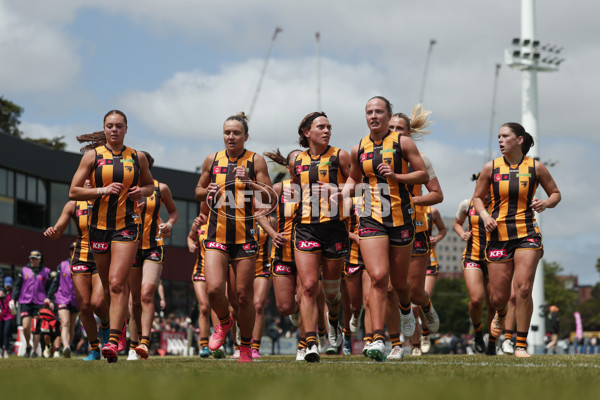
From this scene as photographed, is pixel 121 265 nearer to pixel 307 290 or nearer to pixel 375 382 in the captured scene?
pixel 307 290

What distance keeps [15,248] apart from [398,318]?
30.2 metres

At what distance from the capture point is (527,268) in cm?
1051

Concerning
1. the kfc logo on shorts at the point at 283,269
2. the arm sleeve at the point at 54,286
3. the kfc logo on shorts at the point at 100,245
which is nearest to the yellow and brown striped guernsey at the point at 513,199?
the kfc logo on shorts at the point at 283,269

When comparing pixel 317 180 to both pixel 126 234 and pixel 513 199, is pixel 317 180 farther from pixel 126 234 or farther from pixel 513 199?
pixel 513 199

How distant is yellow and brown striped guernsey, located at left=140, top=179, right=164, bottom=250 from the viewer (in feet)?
42.4

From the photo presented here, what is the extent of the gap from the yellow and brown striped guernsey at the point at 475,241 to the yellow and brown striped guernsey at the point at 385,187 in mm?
4017

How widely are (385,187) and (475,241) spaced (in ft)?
14.5

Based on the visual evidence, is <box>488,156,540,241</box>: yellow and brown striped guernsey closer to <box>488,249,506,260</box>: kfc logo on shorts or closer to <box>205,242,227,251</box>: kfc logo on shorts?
<box>488,249,506,260</box>: kfc logo on shorts

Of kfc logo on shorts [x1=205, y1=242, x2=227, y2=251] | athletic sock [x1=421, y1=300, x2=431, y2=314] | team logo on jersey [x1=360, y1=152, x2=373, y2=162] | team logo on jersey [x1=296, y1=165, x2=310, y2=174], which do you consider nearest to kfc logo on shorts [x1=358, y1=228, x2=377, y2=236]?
team logo on jersey [x1=360, y1=152, x2=373, y2=162]

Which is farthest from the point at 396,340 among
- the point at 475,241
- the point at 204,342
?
the point at 204,342

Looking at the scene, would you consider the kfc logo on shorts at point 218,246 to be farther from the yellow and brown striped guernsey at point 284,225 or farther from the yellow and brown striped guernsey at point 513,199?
the yellow and brown striped guernsey at point 513,199

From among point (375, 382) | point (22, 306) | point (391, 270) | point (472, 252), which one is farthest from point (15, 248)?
point (375, 382)

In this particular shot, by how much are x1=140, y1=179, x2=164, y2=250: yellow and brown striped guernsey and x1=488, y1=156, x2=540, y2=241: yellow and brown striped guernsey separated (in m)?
4.96

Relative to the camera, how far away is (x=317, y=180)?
10070 millimetres
